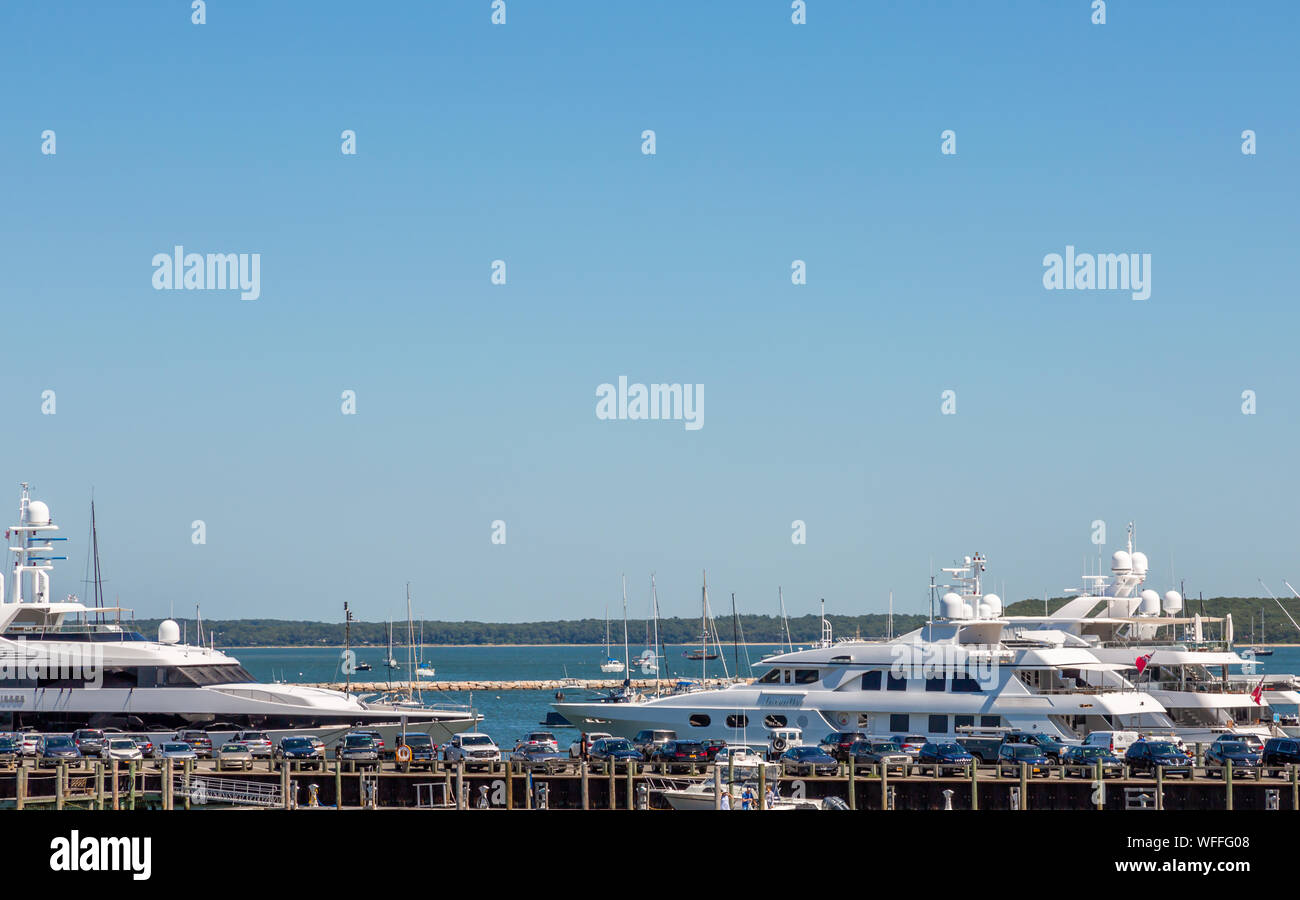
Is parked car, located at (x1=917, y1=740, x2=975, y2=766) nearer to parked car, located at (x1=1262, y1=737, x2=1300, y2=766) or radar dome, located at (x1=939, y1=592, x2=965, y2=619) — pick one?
parked car, located at (x1=1262, y1=737, x2=1300, y2=766)

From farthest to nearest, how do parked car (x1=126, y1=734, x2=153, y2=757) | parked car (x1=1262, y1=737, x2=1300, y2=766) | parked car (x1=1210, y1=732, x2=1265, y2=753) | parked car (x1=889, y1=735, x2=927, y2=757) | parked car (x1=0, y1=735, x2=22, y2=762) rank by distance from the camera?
parked car (x1=126, y1=734, x2=153, y2=757) → parked car (x1=889, y1=735, x2=927, y2=757) → parked car (x1=1210, y1=732, x2=1265, y2=753) → parked car (x1=0, y1=735, x2=22, y2=762) → parked car (x1=1262, y1=737, x2=1300, y2=766)

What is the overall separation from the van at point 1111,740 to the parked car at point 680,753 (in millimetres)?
13966

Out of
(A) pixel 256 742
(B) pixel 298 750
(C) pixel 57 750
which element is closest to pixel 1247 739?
(B) pixel 298 750

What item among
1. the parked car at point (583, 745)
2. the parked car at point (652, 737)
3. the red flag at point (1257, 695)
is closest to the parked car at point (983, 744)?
the parked car at point (652, 737)

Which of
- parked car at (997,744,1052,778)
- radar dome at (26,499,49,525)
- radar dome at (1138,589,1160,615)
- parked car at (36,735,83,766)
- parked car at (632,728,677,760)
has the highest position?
radar dome at (26,499,49,525)

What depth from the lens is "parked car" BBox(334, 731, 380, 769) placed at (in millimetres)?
53812

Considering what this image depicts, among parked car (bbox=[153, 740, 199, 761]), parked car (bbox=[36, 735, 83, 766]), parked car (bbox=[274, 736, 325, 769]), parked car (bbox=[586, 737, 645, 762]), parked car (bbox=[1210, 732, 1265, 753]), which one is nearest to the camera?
parked car (bbox=[586, 737, 645, 762])

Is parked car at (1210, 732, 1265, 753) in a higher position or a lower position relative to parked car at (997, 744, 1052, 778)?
lower

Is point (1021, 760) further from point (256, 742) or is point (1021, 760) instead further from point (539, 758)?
point (256, 742)

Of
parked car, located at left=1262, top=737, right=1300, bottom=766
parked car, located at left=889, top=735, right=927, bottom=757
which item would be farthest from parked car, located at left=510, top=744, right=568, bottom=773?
parked car, located at left=1262, top=737, right=1300, bottom=766

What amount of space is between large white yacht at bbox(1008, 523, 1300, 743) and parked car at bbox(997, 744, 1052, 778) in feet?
38.2

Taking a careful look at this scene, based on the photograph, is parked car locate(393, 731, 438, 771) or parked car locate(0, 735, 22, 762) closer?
parked car locate(393, 731, 438, 771)

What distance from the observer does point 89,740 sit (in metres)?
62.0
